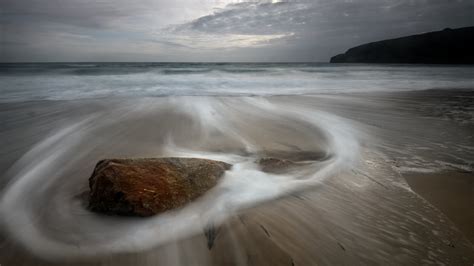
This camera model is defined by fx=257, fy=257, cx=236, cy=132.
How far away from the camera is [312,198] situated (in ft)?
8.50

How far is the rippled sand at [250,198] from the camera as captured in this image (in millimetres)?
1885

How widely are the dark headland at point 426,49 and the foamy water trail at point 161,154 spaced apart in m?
90.9

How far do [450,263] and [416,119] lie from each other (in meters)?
5.28

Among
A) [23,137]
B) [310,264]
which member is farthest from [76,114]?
[310,264]

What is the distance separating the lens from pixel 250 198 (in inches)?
101

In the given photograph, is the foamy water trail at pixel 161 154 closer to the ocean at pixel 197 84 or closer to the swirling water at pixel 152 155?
the swirling water at pixel 152 155

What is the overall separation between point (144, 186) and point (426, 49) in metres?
102

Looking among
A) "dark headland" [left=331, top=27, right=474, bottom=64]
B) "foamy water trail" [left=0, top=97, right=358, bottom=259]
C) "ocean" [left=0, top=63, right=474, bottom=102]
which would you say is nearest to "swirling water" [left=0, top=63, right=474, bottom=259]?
"foamy water trail" [left=0, top=97, right=358, bottom=259]

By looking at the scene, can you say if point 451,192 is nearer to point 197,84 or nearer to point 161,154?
point 161,154

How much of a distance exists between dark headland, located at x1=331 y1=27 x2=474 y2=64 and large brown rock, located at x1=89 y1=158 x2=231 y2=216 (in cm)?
9343

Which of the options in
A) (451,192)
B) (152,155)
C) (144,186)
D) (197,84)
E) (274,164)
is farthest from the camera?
(197,84)

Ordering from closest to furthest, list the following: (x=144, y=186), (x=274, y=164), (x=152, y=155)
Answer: (x=144, y=186), (x=274, y=164), (x=152, y=155)

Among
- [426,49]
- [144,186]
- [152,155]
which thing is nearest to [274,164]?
[144,186]

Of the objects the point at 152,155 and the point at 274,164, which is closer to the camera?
the point at 274,164
